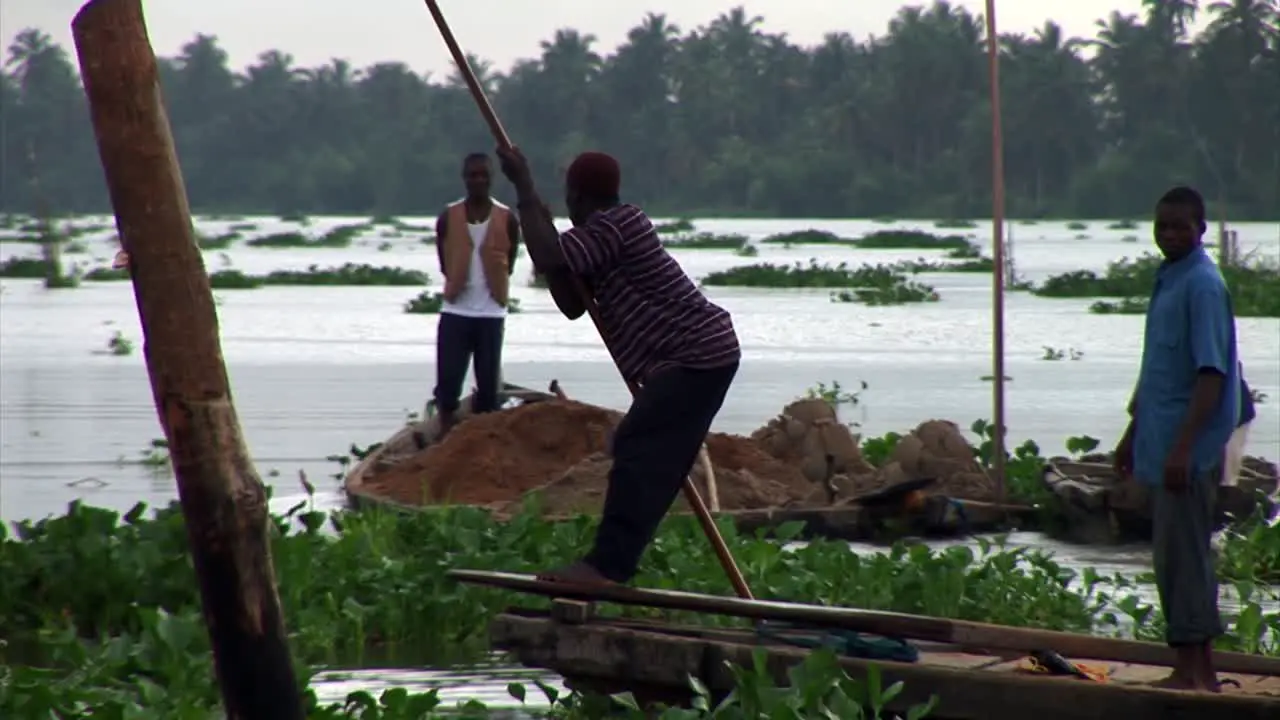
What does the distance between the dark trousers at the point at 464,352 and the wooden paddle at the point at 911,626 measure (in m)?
5.82

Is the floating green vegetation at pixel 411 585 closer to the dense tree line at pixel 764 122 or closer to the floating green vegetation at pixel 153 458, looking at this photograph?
the floating green vegetation at pixel 153 458

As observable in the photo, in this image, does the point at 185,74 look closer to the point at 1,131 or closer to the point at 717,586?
the point at 1,131

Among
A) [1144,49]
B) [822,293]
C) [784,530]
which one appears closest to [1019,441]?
[784,530]

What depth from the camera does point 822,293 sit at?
1634 inches

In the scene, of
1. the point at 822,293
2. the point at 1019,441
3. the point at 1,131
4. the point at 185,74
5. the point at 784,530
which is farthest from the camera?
the point at 185,74

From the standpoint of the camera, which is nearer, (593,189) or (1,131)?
(593,189)

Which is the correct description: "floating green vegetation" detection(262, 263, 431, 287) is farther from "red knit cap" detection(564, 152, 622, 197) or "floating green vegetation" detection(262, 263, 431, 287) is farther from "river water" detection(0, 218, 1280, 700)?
"red knit cap" detection(564, 152, 622, 197)

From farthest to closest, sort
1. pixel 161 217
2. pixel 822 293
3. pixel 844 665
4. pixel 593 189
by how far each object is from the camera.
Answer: pixel 822 293, pixel 593 189, pixel 844 665, pixel 161 217

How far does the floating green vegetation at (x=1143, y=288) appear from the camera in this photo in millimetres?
32250

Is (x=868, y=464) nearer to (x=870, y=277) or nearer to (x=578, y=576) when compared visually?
(x=578, y=576)

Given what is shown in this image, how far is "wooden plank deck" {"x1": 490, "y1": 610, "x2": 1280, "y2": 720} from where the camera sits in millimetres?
5605

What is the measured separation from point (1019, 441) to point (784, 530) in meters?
7.59

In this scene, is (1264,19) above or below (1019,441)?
above

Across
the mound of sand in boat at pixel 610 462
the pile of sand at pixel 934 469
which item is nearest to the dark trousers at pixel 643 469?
the mound of sand in boat at pixel 610 462
